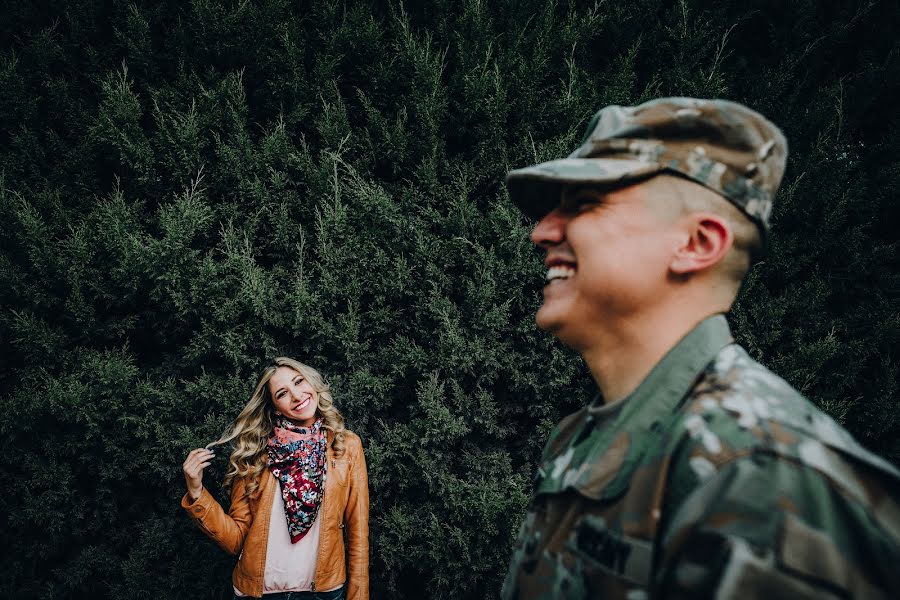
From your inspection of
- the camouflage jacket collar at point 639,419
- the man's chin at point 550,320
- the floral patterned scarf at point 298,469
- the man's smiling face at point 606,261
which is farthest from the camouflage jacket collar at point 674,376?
the floral patterned scarf at point 298,469

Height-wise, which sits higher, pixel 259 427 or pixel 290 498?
pixel 259 427

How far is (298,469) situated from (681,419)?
255 centimetres

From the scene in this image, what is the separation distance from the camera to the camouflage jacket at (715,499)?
646 mm

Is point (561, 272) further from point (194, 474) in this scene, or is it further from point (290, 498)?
point (194, 474)

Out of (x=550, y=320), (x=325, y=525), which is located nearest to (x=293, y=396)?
(x=325, y=525)

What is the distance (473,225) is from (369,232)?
774 millimetres

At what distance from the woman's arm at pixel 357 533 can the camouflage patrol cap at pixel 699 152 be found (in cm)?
248

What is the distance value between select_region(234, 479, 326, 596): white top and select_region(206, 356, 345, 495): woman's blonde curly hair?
26 centimetres

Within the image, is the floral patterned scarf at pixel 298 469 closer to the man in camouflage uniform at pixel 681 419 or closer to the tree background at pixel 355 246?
the tree background at pixel 355 246

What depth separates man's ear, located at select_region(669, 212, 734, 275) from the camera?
3.33 ft

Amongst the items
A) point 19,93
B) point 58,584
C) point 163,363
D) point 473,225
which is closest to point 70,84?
point 19,93

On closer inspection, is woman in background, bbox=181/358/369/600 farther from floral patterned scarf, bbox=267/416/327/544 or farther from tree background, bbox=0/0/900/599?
tree background, bbox=0/0/900/599

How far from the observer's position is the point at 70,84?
3996 millimetres

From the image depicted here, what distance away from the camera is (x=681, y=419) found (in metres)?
0.86
